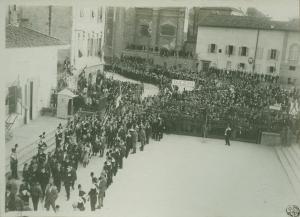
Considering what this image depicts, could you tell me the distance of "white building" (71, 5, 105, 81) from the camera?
4195 mm

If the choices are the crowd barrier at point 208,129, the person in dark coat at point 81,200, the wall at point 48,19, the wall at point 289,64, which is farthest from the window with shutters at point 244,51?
the person in dark coat at point 81,200

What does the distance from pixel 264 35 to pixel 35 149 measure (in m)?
2.62

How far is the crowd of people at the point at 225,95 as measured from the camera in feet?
12.1

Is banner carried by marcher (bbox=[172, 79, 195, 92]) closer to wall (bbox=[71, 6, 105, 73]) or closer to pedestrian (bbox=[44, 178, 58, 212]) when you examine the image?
wall (bbox=[71, 6, 105, 73])

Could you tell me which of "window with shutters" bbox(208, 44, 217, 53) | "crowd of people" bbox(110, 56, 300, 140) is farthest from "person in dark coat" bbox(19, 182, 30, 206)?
"window with shutters" bbox(208, 44, 217, 53)

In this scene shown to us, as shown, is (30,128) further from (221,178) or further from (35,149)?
(221,178)

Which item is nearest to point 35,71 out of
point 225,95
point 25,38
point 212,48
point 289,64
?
point 25,38

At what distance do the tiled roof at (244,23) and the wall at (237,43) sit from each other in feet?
0.16

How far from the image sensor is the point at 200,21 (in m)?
3.76

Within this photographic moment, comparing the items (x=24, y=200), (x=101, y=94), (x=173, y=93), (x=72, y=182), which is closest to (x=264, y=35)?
(x=173, y=93)

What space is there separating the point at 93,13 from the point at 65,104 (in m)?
1.10

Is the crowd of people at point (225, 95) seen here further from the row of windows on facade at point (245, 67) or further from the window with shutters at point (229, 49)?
the window with shutters at point (229, 49)

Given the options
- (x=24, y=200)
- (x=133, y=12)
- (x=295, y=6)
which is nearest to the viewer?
(x=295, y=6)

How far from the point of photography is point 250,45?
12.1ft
